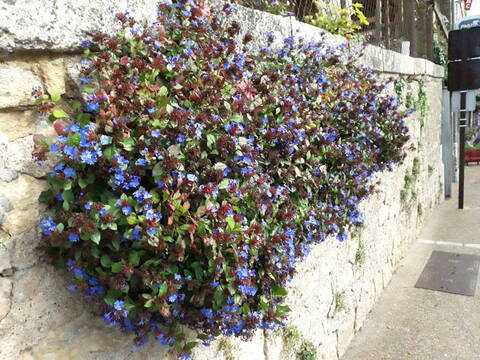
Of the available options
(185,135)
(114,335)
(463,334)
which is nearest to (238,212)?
(185,135)

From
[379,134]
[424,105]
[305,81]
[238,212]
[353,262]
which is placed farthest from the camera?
[424,105]

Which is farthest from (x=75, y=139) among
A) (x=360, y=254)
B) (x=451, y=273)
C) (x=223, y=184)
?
(x=451, y=273)

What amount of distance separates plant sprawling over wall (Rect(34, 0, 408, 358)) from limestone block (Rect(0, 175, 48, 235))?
49 mm

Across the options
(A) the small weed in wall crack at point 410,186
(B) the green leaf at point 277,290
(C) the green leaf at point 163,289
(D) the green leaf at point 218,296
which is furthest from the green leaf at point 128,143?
(A) the small weed in wall crack at point 410,186

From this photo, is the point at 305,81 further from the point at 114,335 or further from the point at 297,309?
the point at 114,335

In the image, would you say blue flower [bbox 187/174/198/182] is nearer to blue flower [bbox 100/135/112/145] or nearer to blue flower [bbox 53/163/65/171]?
→ blue flower [bbox 100/135/112/145]

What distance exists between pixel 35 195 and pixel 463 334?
3731 millimetres

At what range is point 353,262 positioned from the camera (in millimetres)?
3666

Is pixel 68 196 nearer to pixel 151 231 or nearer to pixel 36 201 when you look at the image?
pixel 36 201

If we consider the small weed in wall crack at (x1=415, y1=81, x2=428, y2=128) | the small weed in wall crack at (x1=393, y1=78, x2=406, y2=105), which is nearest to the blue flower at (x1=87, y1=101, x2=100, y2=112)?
the small weed in wall crack at (x1=393, y1=78, x2=406, y2=105)

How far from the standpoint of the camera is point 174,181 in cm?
142

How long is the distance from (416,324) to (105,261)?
343 cm

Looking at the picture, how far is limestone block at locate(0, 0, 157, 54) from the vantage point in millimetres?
1277

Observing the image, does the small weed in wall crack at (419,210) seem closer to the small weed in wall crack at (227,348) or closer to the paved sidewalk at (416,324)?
the paved sidewalk at (416,324)
